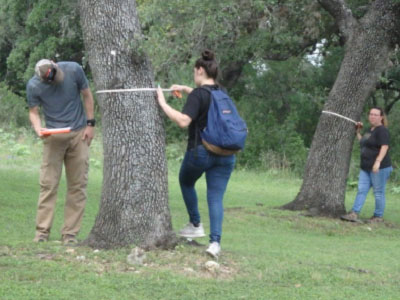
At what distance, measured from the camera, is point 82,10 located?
24.1 ft

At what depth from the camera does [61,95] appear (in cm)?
816

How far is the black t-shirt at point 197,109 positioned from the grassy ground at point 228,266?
3.67ft

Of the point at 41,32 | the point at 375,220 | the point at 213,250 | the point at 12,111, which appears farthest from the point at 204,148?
the point at 41,32

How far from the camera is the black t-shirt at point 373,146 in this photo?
12.4 metres

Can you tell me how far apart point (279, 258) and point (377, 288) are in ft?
4.32

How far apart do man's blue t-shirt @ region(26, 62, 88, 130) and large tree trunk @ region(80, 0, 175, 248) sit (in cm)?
94

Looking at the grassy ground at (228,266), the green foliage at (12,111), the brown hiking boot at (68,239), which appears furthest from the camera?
the green foliage at (12,111)

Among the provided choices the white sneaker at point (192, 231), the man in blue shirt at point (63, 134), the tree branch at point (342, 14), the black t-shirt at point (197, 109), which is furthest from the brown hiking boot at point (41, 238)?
the tree branch at point (342, 14)

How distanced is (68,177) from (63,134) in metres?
0.59

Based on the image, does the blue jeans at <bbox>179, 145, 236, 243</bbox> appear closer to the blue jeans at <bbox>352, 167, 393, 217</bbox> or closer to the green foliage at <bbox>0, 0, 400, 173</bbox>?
the green foliage at <bbox>0, 0, 400, 173</bbox>

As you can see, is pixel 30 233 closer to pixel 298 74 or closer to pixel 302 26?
pixel 302 26

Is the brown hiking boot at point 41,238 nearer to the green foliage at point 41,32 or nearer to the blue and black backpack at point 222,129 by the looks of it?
the blue and black backpack at point 222,129

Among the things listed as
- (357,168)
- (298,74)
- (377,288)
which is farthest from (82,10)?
(298,74)

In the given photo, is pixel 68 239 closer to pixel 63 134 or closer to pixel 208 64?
pixel 63 134
